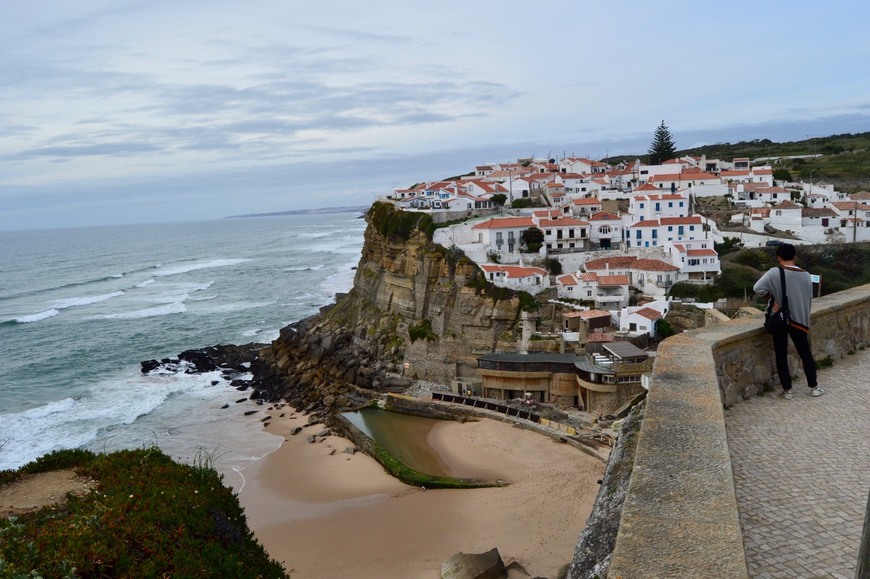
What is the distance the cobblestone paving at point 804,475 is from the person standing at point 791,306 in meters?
0.19

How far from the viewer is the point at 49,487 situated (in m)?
7.49

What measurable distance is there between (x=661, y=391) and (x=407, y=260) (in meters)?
33.3

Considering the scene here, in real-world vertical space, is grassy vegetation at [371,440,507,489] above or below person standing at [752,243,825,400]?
below

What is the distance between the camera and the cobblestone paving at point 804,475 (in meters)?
3.49

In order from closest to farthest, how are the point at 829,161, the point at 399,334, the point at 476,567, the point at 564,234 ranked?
the point at 476,567 < the point at 399,334 < the point at 564,234 < the point at 829,161

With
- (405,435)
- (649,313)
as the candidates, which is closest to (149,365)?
(405,435)

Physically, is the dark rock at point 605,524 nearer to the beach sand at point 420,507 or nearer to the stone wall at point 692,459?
the stone wall at point 692,459

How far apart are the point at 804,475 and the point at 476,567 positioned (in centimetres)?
1026

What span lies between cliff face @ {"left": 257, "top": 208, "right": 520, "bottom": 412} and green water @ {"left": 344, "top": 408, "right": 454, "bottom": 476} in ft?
11.9

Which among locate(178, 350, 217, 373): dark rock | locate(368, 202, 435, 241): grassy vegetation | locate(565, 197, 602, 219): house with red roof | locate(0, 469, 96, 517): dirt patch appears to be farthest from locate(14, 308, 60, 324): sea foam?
locate(0, 469, 96, 517): dirt patch

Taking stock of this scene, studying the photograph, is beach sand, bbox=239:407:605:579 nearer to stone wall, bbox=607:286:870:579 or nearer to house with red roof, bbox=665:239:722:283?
stone wall, bbox=607:286:870:579

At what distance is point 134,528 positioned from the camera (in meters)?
6.07

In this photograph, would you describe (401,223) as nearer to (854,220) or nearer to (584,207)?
(584,207)

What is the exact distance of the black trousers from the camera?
593 centimetres
